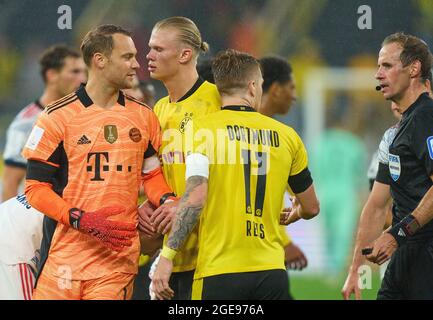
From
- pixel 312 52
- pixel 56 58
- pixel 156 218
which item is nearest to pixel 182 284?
pixel 156 218

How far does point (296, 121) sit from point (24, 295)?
741 centimetres

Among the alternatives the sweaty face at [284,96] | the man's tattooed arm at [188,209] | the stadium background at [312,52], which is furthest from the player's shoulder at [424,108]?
the stadium background at [312,52]

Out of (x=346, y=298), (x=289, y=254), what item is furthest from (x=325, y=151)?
(x=346, y=298)

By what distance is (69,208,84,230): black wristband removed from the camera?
508 cm

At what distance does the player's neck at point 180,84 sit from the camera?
5.66 m

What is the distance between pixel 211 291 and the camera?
5160mm

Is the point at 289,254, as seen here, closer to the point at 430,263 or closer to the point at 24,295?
the point at 430,263

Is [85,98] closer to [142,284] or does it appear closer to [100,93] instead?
[100,93]

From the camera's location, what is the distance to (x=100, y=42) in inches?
212

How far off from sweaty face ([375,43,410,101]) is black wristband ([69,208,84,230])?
1854 mm

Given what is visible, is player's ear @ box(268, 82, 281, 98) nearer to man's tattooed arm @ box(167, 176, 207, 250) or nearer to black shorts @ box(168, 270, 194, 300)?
black shorts @ box(168, 270, 194, 300)

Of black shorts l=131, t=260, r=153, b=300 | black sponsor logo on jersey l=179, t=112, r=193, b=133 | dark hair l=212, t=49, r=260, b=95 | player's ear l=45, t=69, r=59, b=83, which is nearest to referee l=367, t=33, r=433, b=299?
dark hair l=212, t=49, r=260, b=95

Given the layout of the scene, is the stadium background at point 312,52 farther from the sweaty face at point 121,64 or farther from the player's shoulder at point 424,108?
the sweaty face at point 121,64

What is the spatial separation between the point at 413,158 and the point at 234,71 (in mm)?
1107
